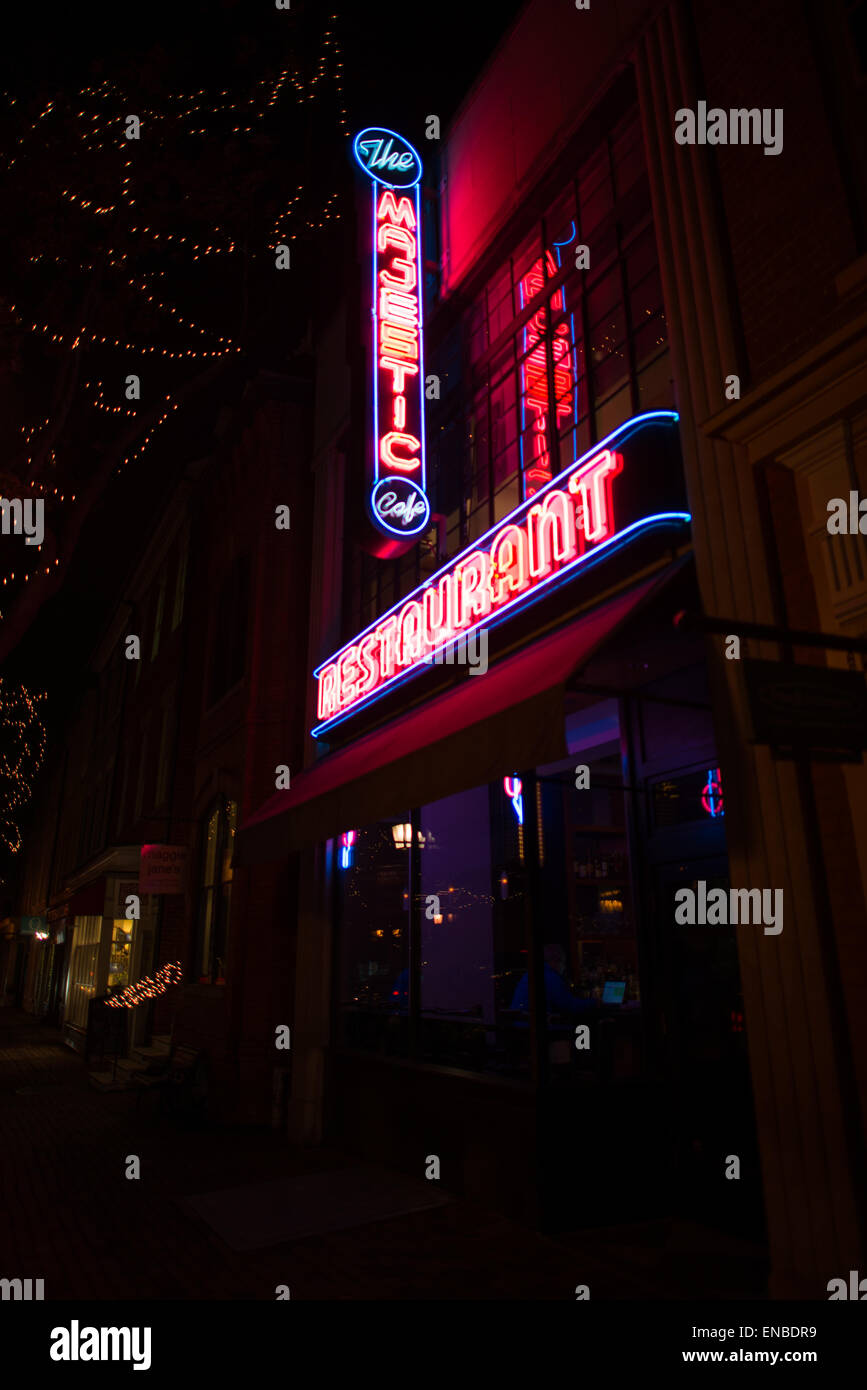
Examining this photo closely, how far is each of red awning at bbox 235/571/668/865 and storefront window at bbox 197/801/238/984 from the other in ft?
14.3

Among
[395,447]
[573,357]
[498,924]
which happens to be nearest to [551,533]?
[573,357]

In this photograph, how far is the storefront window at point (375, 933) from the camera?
9177mm

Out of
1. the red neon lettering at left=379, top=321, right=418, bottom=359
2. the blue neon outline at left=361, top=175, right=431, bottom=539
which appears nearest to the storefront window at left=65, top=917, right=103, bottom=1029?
the blue neon outline at left=361, top=175, right=431, bottom=539

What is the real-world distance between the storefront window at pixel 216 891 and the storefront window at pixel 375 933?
2.90m

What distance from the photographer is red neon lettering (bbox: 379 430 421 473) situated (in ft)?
28.6

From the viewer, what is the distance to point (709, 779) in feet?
20.9

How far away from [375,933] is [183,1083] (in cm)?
357

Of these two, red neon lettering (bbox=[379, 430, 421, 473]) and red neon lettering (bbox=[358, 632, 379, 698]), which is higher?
red neon lettering (bbox=[379, 430, 421, 473])

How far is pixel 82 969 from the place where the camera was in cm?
2245

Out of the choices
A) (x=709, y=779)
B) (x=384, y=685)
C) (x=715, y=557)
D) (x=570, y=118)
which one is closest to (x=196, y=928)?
(x=384, y=685)

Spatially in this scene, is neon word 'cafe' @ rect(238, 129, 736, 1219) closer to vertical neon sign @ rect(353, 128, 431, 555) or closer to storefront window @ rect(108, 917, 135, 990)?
vertical neon sign @ rect(353, 128, 431, 555)
